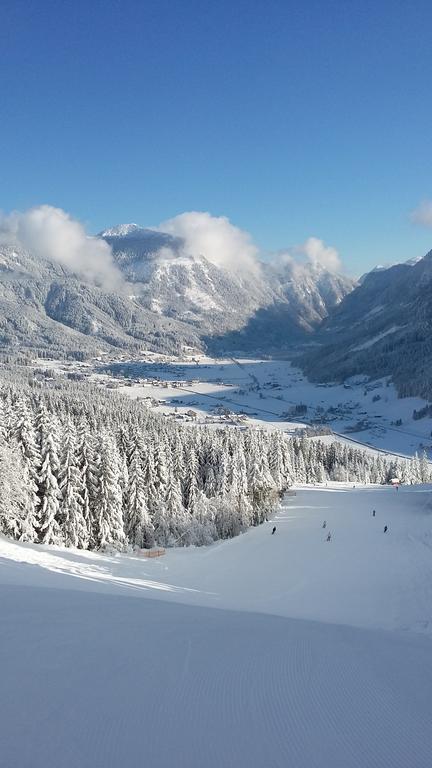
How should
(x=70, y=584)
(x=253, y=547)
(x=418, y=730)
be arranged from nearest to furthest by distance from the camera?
1. (x=418, y=730)
2. (x=70, y=584)
3. (x=253, y=547)

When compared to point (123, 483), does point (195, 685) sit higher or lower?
lower

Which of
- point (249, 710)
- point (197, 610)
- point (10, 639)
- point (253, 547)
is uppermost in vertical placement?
point (10, 639)

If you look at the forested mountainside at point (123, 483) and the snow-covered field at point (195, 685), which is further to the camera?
the forested mountainside at point (123, 483)

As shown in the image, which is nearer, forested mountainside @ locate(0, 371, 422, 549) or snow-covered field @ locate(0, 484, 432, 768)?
snow-covered field @ locate(0, 484, 432, 768)

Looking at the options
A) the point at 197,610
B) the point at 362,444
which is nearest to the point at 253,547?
the point at 197,610

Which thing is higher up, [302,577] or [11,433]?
[11,433]

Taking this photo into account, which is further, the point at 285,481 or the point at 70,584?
the point at 285,481

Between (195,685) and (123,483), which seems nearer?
(195,685)

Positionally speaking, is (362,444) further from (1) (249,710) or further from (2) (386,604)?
(1) (249,710)
